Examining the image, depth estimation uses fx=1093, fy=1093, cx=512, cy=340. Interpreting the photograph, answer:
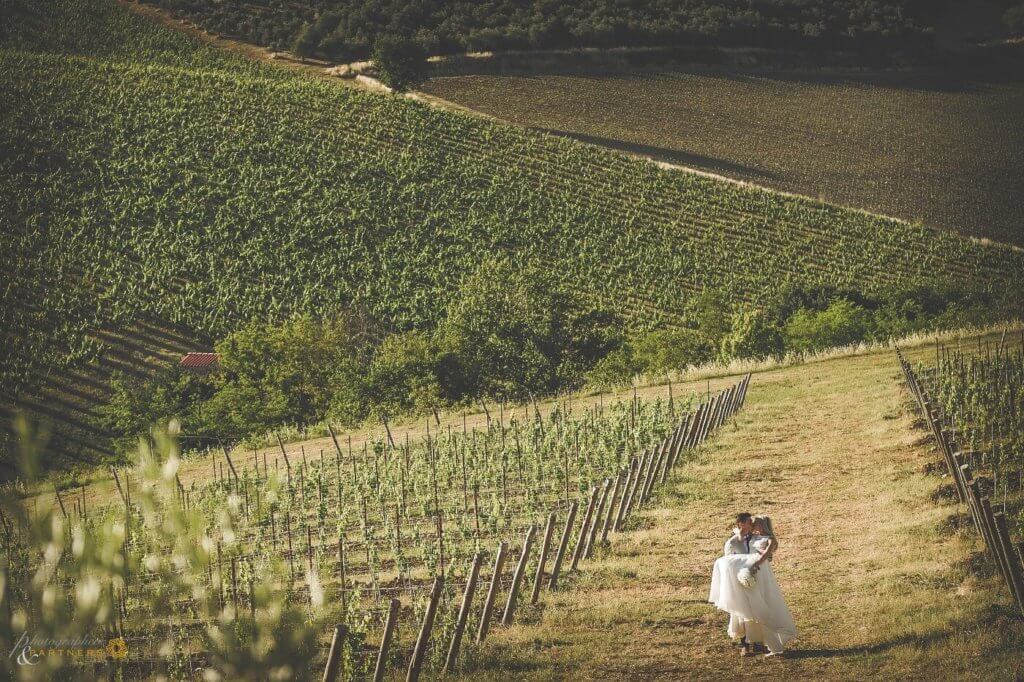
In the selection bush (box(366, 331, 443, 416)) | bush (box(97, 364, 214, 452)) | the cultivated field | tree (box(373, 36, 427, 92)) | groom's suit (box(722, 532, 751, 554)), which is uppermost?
tree (box(373, 36, 427, 92))

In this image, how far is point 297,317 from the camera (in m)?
60.8

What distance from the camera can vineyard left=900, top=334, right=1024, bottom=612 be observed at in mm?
12570

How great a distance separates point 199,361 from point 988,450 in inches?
1745

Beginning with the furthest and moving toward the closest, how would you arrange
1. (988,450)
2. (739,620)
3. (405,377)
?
(405,377) < (988,450) < (739,620)

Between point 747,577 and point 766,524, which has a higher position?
point 766,524

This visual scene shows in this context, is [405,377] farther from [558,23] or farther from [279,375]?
[558,23]

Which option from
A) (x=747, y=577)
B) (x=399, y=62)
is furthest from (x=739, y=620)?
(x=399, y=62)

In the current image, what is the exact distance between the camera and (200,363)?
186 feet

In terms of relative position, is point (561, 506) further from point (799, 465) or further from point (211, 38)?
point (211, 38)

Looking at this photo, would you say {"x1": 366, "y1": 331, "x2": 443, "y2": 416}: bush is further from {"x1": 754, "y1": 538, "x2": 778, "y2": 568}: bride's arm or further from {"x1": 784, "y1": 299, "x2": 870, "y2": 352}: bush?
{"x1": 754, "y1": 538, "x2": 778, "y2": 568}: bride's arm

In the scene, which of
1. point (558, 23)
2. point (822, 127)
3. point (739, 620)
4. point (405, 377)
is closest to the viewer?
point (739, 620)

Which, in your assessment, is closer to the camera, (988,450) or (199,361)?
(988,450)

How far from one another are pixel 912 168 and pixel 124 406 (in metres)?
63.8

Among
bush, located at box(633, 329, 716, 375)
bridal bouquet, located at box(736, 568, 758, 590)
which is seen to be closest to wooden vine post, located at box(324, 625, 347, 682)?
bridal bouquet, located at box(736, 568, 758, 590)
